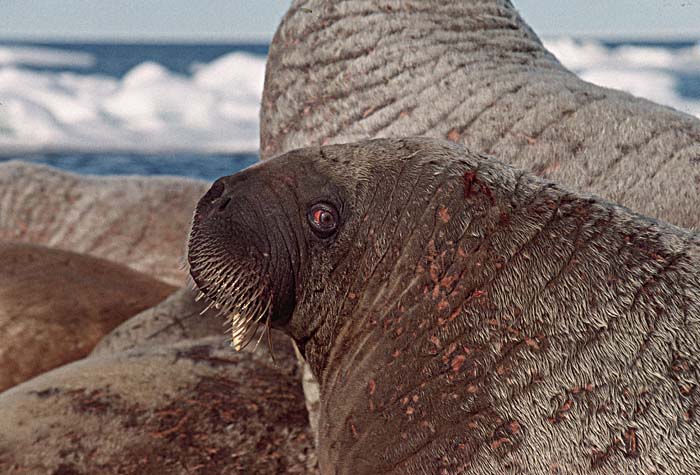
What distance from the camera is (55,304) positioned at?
5.19 meters

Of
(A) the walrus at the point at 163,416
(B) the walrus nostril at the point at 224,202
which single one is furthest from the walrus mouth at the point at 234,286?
(A) the walrus at the point at 163,416

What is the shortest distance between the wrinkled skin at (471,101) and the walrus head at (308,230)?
41.3 inches

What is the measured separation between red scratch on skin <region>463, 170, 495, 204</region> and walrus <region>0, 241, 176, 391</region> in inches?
127

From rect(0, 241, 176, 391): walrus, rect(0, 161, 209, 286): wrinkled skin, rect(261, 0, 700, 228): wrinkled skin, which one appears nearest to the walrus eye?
rect(261, 0, 700, 228): wrinkled skin

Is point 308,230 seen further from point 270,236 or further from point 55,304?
point 55,304

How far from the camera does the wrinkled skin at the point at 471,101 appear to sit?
3.36m

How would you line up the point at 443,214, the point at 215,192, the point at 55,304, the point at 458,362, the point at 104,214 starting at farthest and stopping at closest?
the point at 104,214 < the point at 55,304 < the point at 215,192 < the point at 443,214 < the point at 458,362

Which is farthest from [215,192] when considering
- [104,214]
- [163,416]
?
[104,214]

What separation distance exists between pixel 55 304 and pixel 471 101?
264 cm

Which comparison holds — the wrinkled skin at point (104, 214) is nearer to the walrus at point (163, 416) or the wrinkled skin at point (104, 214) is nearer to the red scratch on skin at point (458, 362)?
the walrus at point (163, 416)

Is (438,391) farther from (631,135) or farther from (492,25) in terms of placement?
(492,25)

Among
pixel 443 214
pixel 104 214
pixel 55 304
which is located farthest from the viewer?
pixel 104 214

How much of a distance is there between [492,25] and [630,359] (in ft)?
7.72

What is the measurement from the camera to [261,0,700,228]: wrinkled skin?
11.0 feet
